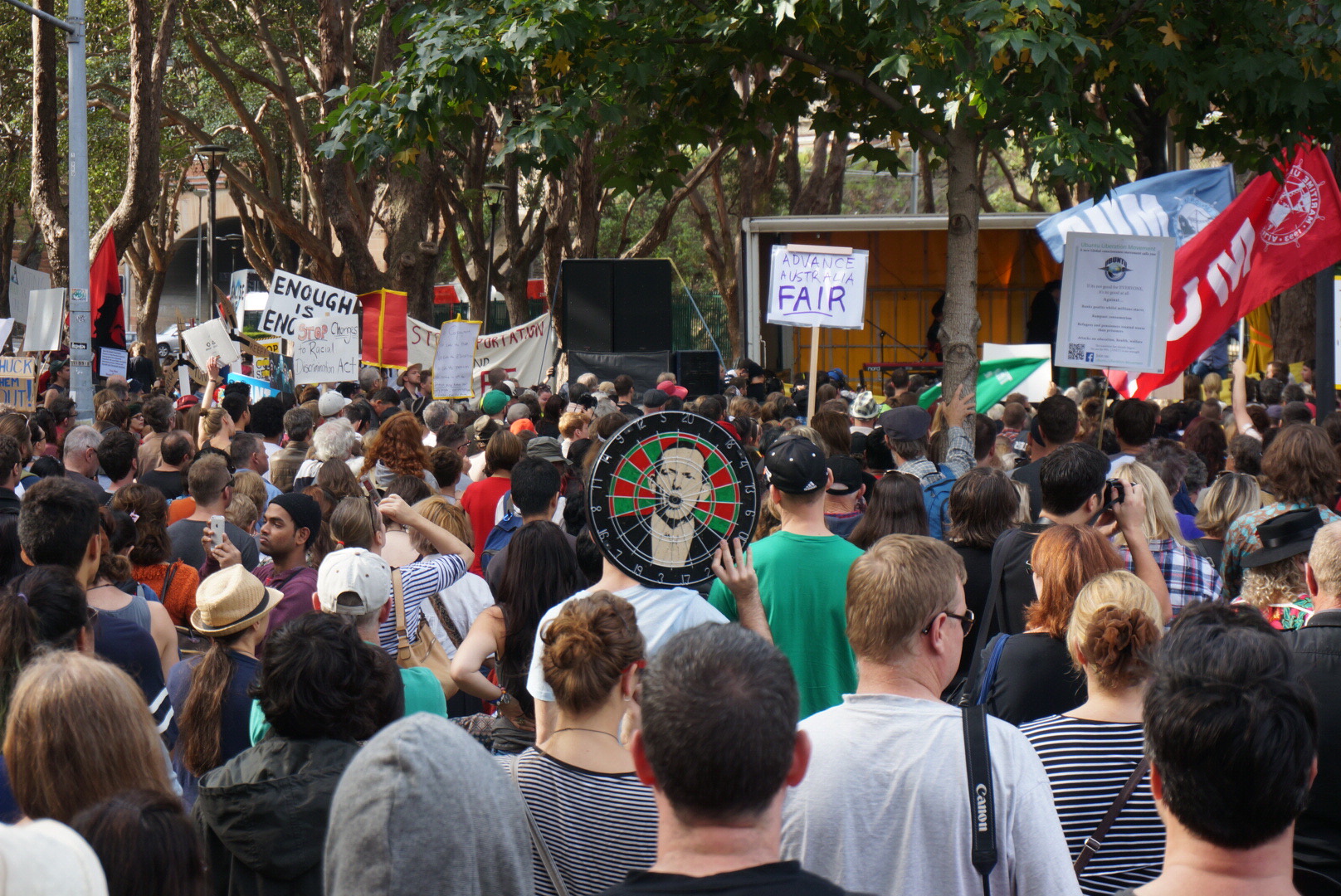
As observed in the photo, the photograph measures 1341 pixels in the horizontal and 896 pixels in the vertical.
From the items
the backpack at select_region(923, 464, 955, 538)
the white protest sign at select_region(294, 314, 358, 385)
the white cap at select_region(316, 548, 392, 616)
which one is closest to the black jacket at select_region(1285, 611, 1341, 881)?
the white cap at select_region(316, 548, 392, 616)

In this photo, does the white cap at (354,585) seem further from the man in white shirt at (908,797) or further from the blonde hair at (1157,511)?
the blonde hair at (1157,511)

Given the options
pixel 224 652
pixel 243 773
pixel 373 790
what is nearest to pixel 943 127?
pixel 224 652

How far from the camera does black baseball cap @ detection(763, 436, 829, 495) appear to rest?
173 inches

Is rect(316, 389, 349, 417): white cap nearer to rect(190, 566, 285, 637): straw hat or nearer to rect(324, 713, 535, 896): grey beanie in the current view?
rect(190, 566, 285, 637): straw hat

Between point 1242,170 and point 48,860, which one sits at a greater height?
point 1242,170

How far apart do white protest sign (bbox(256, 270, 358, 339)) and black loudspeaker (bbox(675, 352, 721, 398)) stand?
717 centimetres

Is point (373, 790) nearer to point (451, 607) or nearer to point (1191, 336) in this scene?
point (451, 607)

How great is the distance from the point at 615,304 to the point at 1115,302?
10.9 metres

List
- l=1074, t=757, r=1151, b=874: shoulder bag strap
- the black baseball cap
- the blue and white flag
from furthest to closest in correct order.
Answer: the blue and white flag → the black baseball cap → l=1074, t=757, r=1151, b=874: shoulder bag strap

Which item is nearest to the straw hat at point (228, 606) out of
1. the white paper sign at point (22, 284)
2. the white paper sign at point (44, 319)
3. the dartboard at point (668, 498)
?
the dartboard at point (668, 498)

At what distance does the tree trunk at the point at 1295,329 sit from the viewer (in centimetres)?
1944

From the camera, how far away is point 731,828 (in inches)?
Answer: 78.5

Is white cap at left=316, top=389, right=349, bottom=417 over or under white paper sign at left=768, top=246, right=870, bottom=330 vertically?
under

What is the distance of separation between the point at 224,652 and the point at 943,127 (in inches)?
294
